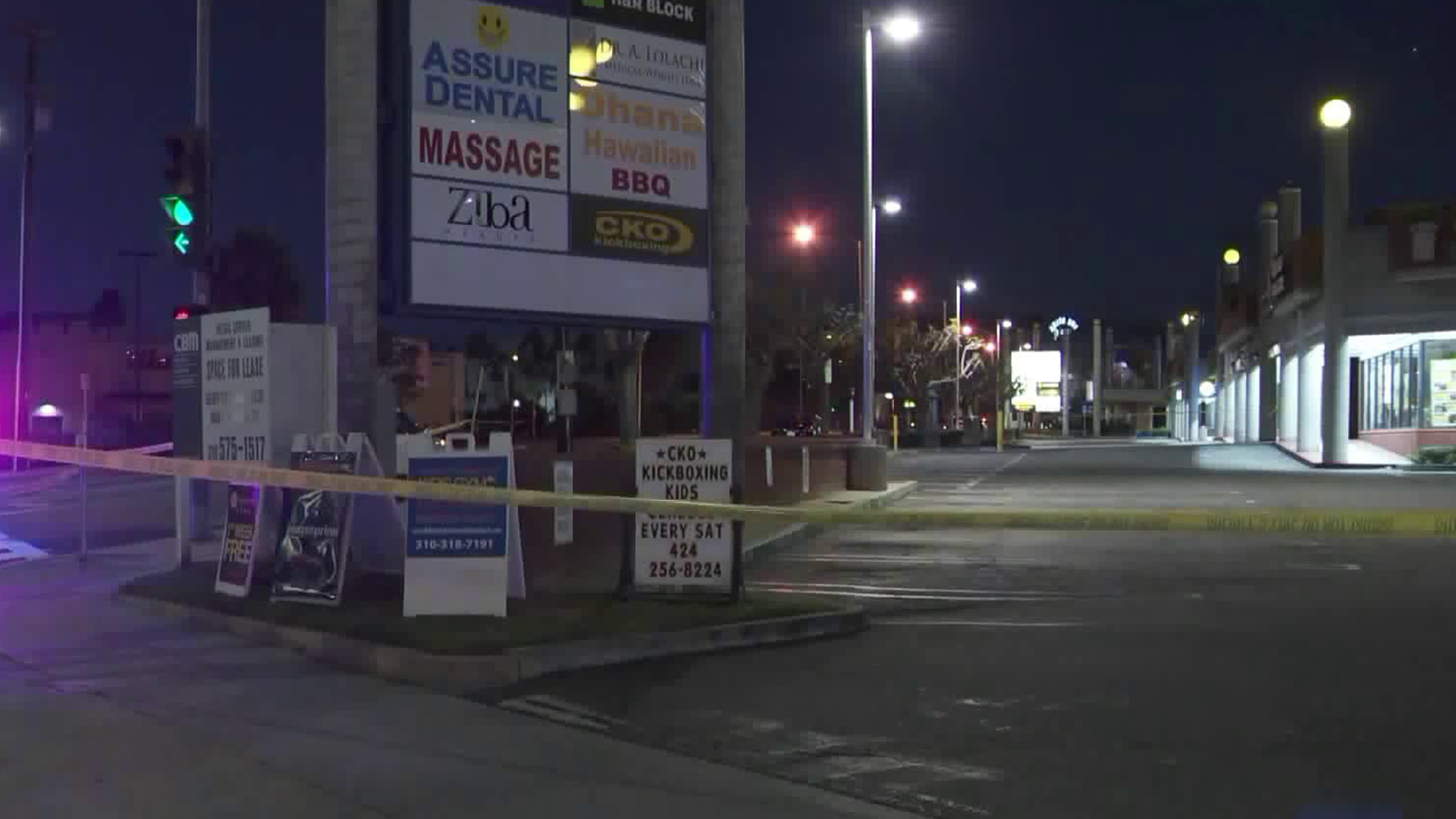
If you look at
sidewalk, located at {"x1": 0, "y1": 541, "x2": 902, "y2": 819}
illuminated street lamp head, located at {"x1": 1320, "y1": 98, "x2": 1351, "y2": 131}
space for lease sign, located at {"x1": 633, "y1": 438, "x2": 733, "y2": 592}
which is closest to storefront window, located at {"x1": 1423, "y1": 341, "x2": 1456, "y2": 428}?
illuminated street lamp head, located at {"x1": 1320, "y1": 98, "x2": 1351, "y2": 131}

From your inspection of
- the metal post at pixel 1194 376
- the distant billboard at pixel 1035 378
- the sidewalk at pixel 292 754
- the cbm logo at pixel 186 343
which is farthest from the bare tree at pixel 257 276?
the metal post at pixel 1194 376

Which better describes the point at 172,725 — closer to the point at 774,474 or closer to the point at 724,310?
the point at 724,310

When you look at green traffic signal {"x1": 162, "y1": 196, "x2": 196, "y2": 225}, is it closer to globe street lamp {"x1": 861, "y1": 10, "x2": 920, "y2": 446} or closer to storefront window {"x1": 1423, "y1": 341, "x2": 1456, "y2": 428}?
globe street lamp {"x1": 861, "y1": 10, "x2": 920, "y2": 446}

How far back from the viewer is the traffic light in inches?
573

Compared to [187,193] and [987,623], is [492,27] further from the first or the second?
[987,623]

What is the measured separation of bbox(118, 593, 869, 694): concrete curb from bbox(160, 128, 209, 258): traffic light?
4.27 metres

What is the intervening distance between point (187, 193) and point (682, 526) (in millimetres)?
6637

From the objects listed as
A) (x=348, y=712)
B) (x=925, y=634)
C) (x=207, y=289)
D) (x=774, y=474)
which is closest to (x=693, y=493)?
(x=925, y=634)

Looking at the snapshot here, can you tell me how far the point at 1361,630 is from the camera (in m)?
11.7

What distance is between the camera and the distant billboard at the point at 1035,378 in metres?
89.6

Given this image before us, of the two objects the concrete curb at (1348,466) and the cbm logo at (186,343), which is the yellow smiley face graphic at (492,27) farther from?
the concrete curb at (1348,466)

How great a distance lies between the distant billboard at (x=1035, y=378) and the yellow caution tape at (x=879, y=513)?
263 feet

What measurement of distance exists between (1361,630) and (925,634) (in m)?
3.70

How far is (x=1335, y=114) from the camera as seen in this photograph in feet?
138
